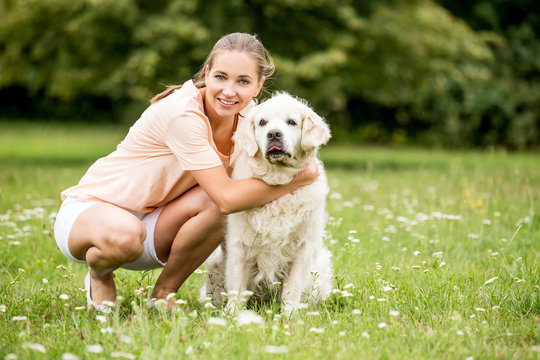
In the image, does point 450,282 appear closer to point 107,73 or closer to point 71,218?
point 71,218

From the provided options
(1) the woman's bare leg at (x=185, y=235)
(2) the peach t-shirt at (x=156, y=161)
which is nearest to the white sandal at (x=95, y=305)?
(1) the woman's bare leg at (x=185, y=235)

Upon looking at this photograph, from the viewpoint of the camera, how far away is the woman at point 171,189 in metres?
3.04

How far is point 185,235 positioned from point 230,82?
93 cm

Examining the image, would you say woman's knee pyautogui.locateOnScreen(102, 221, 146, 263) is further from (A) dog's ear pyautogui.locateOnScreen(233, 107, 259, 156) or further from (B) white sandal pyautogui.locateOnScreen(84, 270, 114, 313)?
(A) dog's ear pyautogui.locateOnScreen(233, 107, 259, 156)

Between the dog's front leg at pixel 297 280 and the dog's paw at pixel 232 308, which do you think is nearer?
the dog's paw at pixel 232 308

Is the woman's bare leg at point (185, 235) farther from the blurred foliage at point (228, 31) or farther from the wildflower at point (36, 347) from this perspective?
the blurred foliage at point (228, 31)

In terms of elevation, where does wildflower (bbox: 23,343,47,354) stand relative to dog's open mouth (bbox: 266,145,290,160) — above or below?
below

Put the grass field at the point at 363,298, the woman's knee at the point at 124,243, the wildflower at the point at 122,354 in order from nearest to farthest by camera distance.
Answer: the wildflower at the point at 122,354 → the grass field at the point at 363,298 → the woman's knee at the point at 124,243

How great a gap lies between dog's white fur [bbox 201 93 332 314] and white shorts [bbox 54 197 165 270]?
0.46 meters

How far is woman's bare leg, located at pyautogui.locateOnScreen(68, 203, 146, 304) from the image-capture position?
2969 millimetres

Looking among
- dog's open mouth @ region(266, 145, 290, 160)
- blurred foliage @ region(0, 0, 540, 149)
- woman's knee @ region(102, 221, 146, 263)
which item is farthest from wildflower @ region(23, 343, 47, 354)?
blurred foliage @ region(0, 0, 540, 149)

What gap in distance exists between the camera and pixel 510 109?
594 inches

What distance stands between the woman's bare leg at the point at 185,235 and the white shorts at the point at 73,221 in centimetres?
4

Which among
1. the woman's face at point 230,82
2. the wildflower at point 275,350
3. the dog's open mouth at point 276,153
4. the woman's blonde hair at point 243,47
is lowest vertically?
the wildflower at point 275,350
